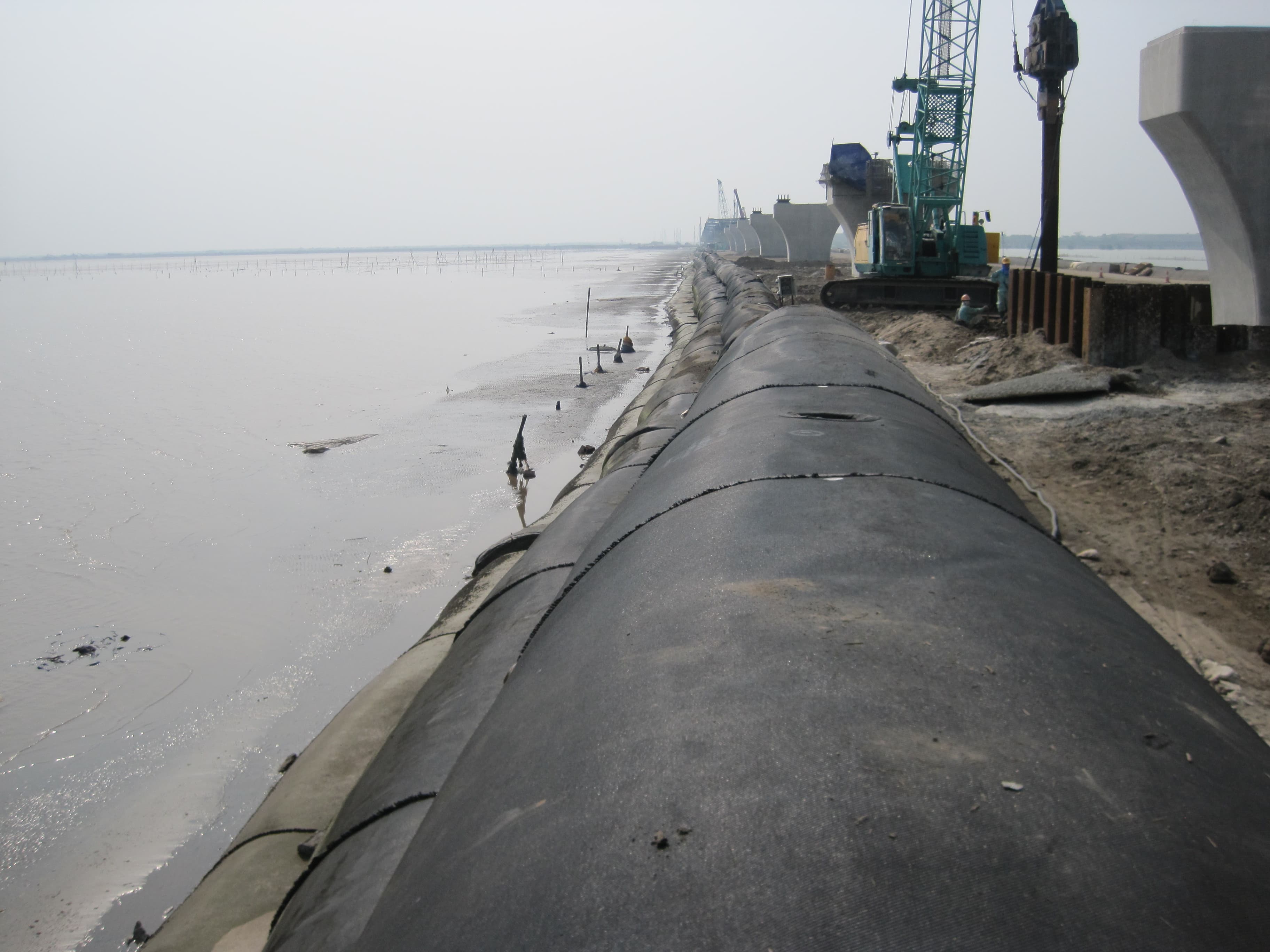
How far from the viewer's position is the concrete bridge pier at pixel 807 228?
57969 mm

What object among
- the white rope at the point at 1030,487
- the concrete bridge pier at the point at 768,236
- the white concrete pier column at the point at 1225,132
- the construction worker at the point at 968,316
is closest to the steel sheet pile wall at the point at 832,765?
the white rope at the point at 1030,487

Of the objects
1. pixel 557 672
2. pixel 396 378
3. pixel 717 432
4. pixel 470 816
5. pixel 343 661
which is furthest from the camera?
pixel 396 378

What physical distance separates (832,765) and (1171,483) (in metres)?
6.68

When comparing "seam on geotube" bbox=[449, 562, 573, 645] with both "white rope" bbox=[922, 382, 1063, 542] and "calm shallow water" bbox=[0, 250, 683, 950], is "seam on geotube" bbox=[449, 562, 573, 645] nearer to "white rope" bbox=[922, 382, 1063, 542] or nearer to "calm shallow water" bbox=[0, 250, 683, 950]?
"white rope" bbox=[922, 382, 1063, 542]

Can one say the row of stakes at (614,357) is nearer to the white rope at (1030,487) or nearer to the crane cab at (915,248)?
the crane cab at (915,248)

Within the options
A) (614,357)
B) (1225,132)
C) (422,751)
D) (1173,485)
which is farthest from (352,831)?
(614,357)

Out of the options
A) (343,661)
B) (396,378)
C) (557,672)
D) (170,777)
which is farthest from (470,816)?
(396,378)

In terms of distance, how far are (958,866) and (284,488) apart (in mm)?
13562

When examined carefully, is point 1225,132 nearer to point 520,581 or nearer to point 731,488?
point 520,581

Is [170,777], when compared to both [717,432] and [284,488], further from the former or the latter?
[284,488]

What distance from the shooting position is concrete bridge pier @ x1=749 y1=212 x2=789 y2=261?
230 feet

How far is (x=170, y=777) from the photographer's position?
6453mm

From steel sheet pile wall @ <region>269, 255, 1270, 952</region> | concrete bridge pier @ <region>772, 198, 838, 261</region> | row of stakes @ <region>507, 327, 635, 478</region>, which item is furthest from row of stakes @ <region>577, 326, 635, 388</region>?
concrete bridge pier @ <region>772, 198, 838, 261</region>

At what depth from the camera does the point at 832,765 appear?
4.60 feet
